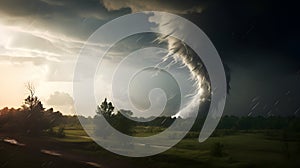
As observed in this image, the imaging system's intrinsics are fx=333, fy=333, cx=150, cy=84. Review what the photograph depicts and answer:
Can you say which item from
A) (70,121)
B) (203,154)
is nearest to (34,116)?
(70,121)

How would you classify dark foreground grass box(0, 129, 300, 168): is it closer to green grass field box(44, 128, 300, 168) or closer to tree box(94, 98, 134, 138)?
green grass field box(44, 128, 300, 168)

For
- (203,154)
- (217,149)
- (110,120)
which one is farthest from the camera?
(110,120)

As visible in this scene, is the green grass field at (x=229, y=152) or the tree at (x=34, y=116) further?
the tree at (x=34, y=116)

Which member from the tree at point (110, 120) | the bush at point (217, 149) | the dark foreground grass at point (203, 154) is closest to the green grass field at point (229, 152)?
the dark foreground grass at point (203, 154)

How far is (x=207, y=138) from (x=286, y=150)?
9.89 metres

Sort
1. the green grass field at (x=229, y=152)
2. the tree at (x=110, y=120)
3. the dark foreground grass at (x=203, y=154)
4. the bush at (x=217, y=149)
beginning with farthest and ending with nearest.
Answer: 1. the tree at (x=110, y=120)
2. the bush at (x=217, y=149)
3. the green grass field at (x=229, y=152)
4. the dark foreground grass at (x=203, y=154)

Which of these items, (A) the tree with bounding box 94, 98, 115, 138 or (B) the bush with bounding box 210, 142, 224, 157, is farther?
(A) the tree with bounding box 94, 98, 115, 138

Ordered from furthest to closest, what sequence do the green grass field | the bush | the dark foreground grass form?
1. the bush
2. the green grass field
3. the dark foreground grass

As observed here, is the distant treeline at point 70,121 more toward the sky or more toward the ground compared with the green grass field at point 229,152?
more toward the sky

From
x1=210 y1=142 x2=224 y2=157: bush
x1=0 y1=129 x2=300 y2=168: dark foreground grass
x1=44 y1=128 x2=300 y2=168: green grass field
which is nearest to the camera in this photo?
x1=0 y1=129 x2=300 y2=168: dark foreground grass

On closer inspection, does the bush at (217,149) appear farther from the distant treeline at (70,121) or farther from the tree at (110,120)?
the tree at (110,120)

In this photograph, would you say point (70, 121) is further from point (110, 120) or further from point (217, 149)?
point (217, 149)

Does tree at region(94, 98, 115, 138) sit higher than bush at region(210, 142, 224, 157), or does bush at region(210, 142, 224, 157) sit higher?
tree at region(94, 98, 115, 138)

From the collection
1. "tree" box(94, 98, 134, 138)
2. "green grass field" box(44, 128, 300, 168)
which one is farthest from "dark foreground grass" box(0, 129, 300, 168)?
"tree" box(94, 98, 134, 138)
